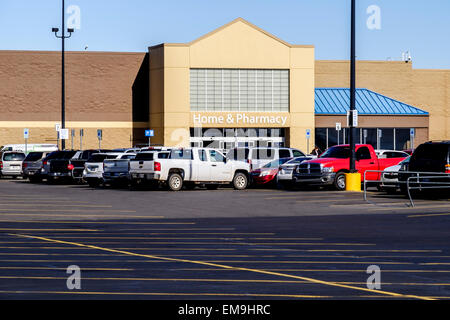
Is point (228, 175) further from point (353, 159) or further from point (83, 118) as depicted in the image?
point (83, 118)

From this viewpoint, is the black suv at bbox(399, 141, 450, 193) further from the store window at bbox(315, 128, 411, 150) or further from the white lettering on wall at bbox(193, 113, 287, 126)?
the store window at bbox(315, 128, 411, 150)

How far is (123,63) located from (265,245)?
5470cm

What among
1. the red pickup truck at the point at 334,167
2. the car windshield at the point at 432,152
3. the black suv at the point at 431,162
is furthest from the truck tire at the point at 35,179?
the car windshield at the point at 432,152

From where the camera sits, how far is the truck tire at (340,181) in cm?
3291

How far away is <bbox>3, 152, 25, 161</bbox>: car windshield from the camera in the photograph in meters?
48.7

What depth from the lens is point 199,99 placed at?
213ft

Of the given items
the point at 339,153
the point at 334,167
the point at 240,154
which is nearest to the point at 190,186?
the point at 240,154

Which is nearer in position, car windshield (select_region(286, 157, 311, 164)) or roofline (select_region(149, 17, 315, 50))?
car windshield (select_region(286, 157, 311, 164))

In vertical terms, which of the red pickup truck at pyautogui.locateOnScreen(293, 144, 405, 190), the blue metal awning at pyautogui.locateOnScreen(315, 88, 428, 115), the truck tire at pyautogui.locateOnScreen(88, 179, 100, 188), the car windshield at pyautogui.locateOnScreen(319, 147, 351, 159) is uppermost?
the blue metal awning at pyautogui.locateOnScreen(315, 88, 428, 115)

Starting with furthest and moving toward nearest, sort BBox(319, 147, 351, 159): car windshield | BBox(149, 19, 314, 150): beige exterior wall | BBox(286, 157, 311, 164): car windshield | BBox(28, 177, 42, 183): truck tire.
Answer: BBox(149, 19, 314, 150): beige exterior wall < BBox(28, 177, 42, 183): truck tire < BBox(286, 157, 311, 164): car windshield < BBox(319, 147, 351, 159): car windshield

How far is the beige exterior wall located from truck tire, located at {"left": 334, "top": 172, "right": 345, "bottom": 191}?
3209cm

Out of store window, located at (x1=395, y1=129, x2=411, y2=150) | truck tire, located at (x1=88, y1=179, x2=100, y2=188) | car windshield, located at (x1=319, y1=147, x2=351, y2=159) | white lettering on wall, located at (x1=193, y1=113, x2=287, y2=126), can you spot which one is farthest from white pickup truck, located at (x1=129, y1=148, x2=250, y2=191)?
store window, located at (x1=395, y1=129, x2=411, y2=150)

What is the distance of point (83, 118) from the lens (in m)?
67.2

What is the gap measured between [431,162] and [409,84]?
48081 mm
